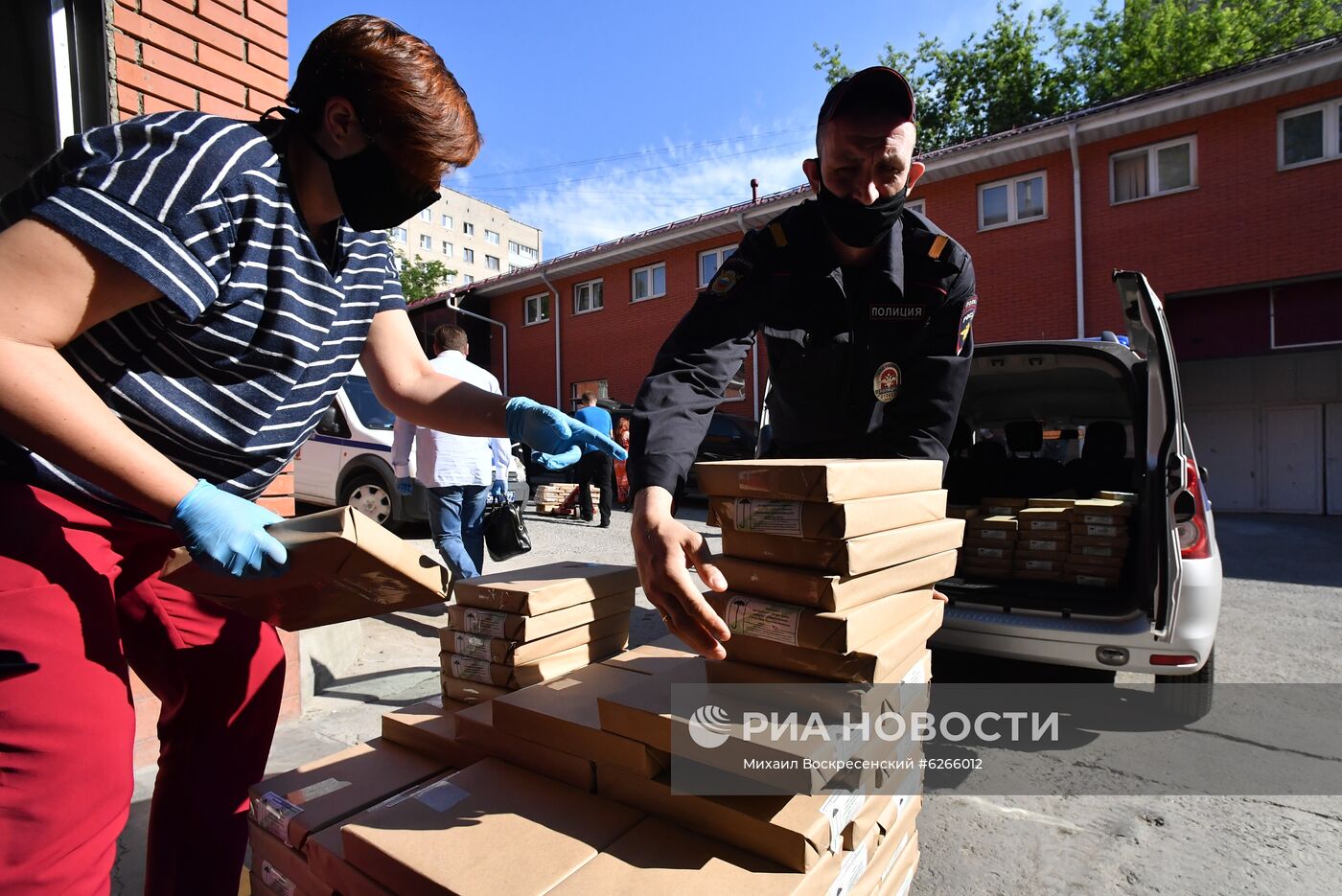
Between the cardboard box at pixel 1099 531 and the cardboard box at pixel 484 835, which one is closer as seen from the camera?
the cardboard box at pixel 484 835

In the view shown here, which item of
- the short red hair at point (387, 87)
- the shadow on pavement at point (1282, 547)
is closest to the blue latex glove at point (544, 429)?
the short red hair at point (387, 87)

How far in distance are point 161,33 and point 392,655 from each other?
332cm

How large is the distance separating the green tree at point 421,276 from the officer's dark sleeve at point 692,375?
128 feet

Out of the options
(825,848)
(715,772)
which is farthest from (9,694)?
(825,848)

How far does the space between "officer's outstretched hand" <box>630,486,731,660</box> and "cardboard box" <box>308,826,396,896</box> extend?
0.71 m

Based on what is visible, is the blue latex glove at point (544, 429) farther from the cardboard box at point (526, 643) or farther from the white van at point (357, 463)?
the white van at point (357, 463)

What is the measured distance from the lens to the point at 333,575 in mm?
1246

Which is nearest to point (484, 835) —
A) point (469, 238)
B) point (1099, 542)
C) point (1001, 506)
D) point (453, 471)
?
point (453, 471)

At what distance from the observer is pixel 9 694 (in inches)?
39.3

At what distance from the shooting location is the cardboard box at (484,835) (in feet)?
3.85

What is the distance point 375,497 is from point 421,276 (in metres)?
33.9

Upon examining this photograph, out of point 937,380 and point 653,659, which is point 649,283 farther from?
point 653,659

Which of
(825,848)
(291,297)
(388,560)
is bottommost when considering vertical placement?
(825,848)

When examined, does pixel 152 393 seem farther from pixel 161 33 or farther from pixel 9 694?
pixel 161 33
